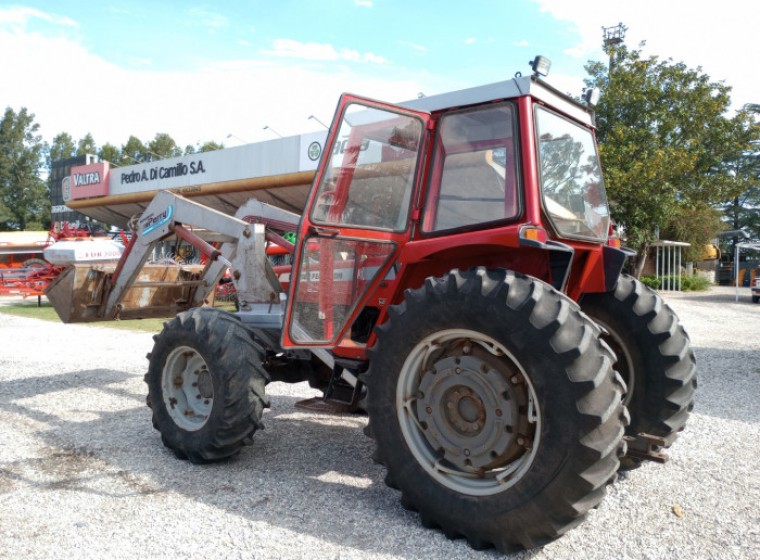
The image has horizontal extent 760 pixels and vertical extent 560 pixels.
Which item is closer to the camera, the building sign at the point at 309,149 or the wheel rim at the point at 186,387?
the wheel rim at the point at 186,387

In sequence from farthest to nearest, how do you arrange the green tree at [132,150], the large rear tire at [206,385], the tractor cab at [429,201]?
1. the green tree at [132,150]
2. the large rear tire at [206,385]
3. the tractor cab at [429,201]

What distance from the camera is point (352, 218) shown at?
13.3 feet

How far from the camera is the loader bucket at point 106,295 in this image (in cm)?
631

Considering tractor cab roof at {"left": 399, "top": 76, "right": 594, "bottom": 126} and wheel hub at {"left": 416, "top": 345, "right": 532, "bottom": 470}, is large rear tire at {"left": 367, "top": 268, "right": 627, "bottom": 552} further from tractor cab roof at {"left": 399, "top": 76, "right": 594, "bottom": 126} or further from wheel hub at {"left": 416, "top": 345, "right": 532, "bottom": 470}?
tractor cab roof at {"left": 399, "top": 76, "right": 594, "bottom": 126}

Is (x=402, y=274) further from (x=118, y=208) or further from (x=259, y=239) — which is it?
(x=118, y=208)

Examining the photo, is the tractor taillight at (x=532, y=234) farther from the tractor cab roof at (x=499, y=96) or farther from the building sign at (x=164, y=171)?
the building sign at (x=164, y=171)

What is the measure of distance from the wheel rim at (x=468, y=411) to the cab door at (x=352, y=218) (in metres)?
0.83

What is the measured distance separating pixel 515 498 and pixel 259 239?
116 inches

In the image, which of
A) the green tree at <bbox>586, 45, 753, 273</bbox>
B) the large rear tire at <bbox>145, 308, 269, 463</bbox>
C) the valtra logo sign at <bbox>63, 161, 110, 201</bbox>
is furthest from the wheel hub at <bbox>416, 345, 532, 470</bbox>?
the valtra logo sign at <bbox>63, 161, 110, 201</bbox>

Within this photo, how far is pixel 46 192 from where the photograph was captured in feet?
204

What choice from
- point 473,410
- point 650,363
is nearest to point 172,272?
point 473,410

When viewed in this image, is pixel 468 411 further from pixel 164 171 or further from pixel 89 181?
pixel 89 181

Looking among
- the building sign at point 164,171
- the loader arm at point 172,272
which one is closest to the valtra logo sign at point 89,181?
the building sign at point 164,171

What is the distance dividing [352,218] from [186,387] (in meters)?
1.97
